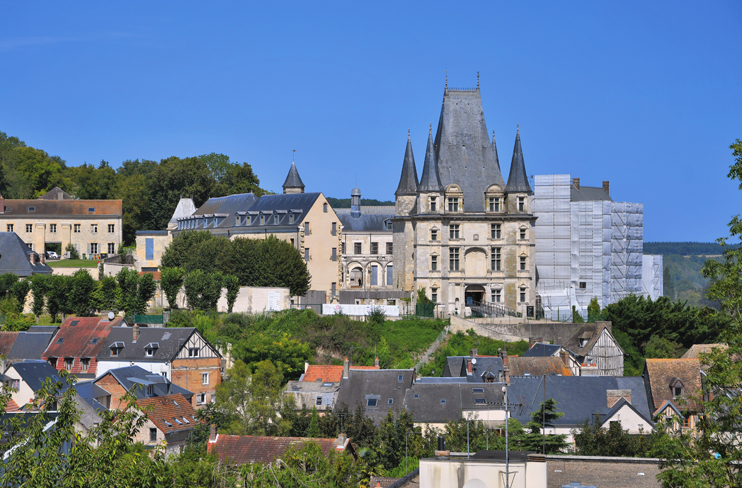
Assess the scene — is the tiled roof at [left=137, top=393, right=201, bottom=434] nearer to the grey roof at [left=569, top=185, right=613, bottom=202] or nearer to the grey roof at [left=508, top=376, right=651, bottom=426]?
the grey roof at [left=508, top=376, right=651, bottom=426]

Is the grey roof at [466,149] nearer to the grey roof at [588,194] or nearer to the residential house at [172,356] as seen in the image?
the grey roof at [588,194]

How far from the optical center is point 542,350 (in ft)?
150

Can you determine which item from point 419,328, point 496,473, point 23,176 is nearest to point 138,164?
point 23,176

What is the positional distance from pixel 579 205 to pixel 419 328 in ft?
58.8

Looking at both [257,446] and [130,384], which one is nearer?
[257,446]

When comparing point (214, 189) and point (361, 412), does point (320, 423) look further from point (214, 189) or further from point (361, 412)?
point (214, 189)

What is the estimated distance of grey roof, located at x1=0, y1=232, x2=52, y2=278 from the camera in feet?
181

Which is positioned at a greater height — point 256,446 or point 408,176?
point 408,176

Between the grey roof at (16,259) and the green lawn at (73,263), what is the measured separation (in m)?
3.00

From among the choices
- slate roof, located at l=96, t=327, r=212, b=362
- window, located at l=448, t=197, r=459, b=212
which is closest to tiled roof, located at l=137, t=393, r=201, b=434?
slate roof, located at l=96, t=327, r=212, b=362

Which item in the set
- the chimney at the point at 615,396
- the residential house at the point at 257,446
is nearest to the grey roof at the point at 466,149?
the chimney at the point at 615,396

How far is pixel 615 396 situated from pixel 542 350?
9.32 metres

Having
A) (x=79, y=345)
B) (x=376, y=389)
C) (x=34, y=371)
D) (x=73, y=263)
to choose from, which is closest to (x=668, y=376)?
(x=376, y=389)

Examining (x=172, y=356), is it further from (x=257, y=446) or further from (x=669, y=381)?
(x=669, y=381)
